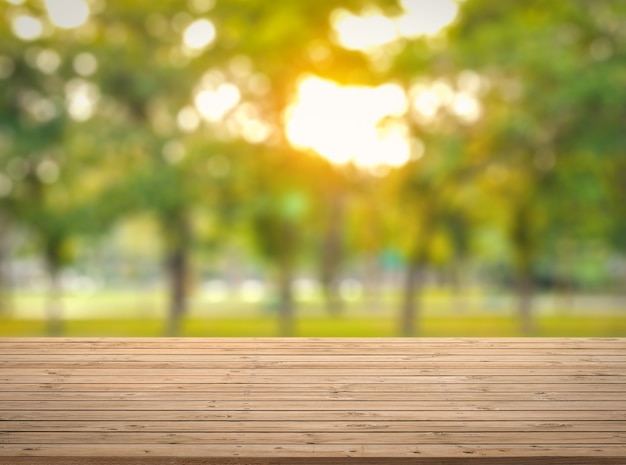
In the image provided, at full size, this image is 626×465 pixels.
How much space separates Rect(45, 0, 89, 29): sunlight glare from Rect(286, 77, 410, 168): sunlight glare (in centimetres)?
497

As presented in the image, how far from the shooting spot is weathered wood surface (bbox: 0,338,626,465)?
3.81m

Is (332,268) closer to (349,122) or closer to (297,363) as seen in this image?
(349,122)

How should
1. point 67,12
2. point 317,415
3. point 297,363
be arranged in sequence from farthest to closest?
1. point 67,12
2. point 297,363
3. point 317,415

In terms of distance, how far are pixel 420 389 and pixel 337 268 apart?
17.7 meters

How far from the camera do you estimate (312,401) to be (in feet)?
13.9

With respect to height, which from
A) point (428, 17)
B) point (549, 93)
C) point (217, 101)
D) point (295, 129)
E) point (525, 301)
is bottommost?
point (525, 301)

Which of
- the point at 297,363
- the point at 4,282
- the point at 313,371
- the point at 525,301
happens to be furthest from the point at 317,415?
the point at 4,282

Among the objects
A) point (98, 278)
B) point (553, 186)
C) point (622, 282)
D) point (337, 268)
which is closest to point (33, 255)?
point (337, 268)

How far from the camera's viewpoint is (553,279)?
1325 inches

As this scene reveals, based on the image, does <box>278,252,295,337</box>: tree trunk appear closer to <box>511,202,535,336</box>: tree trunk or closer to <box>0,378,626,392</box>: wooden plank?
<box>511,202,535,336</box>: tree trunk

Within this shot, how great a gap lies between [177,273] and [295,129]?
3.99m

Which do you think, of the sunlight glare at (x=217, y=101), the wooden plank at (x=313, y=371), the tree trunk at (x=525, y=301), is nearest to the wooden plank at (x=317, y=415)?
the wooden plank at (x=313, y=371)

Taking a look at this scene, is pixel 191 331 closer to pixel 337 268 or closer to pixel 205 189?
pixel 205 189

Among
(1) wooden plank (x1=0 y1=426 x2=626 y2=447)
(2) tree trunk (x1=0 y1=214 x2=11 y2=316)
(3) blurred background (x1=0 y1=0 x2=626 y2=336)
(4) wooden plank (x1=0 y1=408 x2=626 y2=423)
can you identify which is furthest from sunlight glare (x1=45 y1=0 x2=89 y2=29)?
(1) wooden plank (x1=0 y1=426 x2=626 y2=447)
